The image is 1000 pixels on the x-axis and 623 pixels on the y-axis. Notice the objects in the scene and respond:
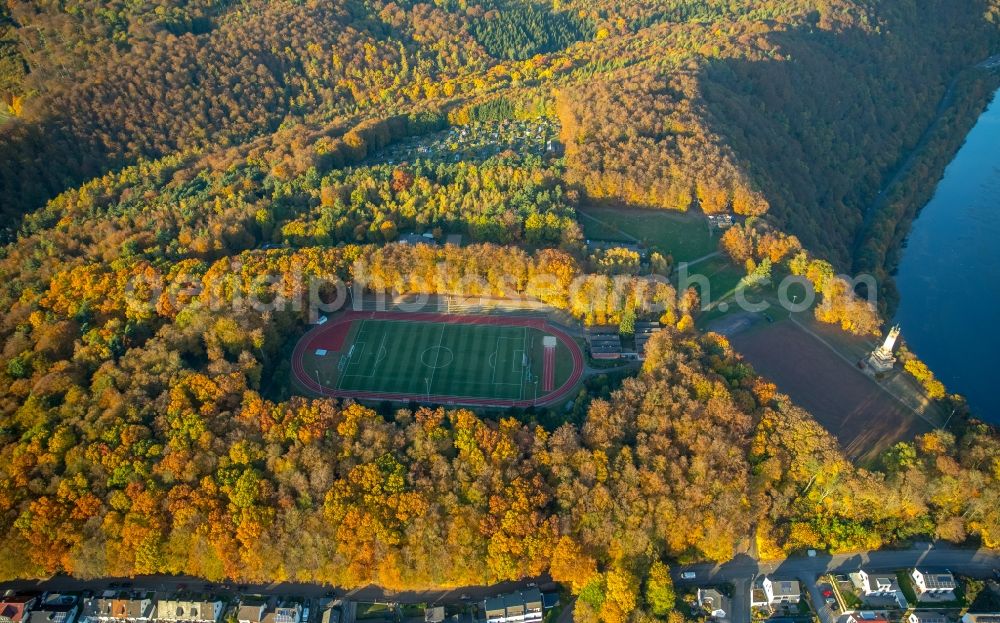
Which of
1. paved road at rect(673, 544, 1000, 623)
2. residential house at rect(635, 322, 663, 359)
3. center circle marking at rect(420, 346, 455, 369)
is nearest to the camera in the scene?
paved road at rect(673, 544, 1000, 623)

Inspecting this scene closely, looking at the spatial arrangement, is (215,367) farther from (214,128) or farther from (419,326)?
(214,128)

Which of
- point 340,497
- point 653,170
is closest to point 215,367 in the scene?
point 340,497

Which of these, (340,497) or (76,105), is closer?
(340,497)

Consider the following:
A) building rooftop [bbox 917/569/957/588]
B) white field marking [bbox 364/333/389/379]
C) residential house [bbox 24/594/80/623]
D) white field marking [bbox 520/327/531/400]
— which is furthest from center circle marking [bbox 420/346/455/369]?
building rooftop [bbox 917/569/957/588]

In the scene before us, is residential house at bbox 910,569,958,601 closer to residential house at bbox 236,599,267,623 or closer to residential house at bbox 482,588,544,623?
residential house at bbox 482,588,544,623

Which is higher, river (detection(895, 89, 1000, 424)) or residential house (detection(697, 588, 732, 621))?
river (detection(895, 89, 1000, 424))

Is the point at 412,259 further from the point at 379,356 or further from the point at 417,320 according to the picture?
the point at 379,356
